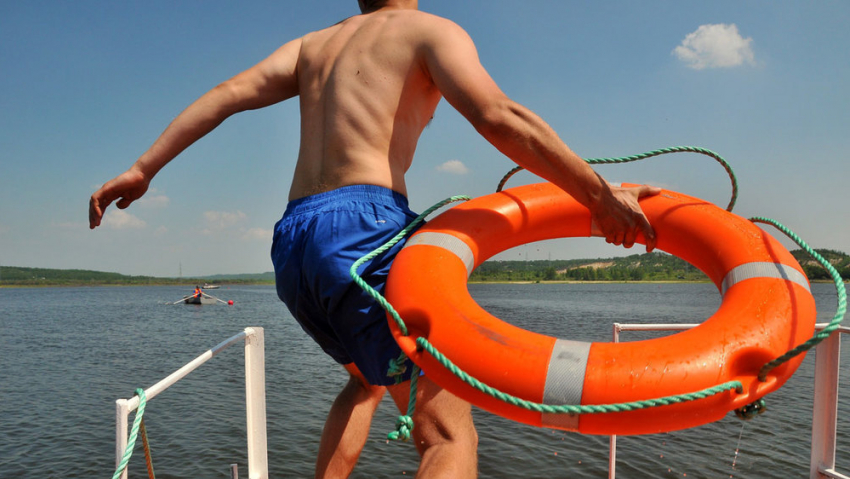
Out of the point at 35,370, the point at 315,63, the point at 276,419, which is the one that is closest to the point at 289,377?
the point at 276,419

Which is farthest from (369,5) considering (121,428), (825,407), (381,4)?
(825,407)

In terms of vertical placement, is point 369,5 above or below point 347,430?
above

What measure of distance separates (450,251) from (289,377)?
11.6 meters

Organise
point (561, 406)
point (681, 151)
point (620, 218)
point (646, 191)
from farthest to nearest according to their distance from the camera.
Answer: point (681, 151) → point (646, 191) → point (620, 218) → point (561, 406)

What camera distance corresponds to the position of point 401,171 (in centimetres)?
145

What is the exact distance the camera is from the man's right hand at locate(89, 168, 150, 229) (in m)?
1.56

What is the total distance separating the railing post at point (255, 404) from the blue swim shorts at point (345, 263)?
660 millimetres

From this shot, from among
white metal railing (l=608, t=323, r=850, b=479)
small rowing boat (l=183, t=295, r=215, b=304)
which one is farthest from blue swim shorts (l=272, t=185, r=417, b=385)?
small rowing boat (l=183, t=295, r=215, b=304)

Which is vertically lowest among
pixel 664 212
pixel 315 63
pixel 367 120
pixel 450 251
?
→ pixel 450 251

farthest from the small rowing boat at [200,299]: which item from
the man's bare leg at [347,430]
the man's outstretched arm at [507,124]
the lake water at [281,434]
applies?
the man's outstretched arm at [507,124]

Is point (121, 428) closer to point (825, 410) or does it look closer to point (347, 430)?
point (347, 430)

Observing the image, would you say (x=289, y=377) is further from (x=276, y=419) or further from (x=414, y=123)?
(x=414, y=123)

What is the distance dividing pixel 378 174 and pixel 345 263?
235 millimetres

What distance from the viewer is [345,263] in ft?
4.20
